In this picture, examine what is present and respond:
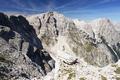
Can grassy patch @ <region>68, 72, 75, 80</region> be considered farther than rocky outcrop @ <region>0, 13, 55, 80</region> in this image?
No

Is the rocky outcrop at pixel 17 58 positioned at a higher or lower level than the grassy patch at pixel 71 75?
higher

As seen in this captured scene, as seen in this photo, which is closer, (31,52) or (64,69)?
(64,69)

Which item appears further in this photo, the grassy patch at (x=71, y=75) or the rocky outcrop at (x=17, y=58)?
the rocky outcrop at (x=17, y=58)

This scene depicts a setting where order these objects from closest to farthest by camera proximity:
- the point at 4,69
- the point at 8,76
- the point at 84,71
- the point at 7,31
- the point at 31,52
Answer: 1. the point at 84,71
2. the point at 8,76
3. the point at 4,69
4. the point at 7,31
5. the point at 31,52

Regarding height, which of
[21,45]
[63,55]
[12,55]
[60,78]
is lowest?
[60,78]

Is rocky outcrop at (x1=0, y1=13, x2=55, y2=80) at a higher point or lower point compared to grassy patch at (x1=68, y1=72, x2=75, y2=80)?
higher

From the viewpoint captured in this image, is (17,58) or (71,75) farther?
(17,58)

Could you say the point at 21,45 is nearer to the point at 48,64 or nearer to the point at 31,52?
the point at 31,52

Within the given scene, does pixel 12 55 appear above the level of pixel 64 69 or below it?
above

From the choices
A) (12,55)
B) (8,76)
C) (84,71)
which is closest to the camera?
(84,71)

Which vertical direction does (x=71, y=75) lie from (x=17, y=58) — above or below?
below

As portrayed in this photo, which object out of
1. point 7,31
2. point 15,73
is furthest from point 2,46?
point 7,31
